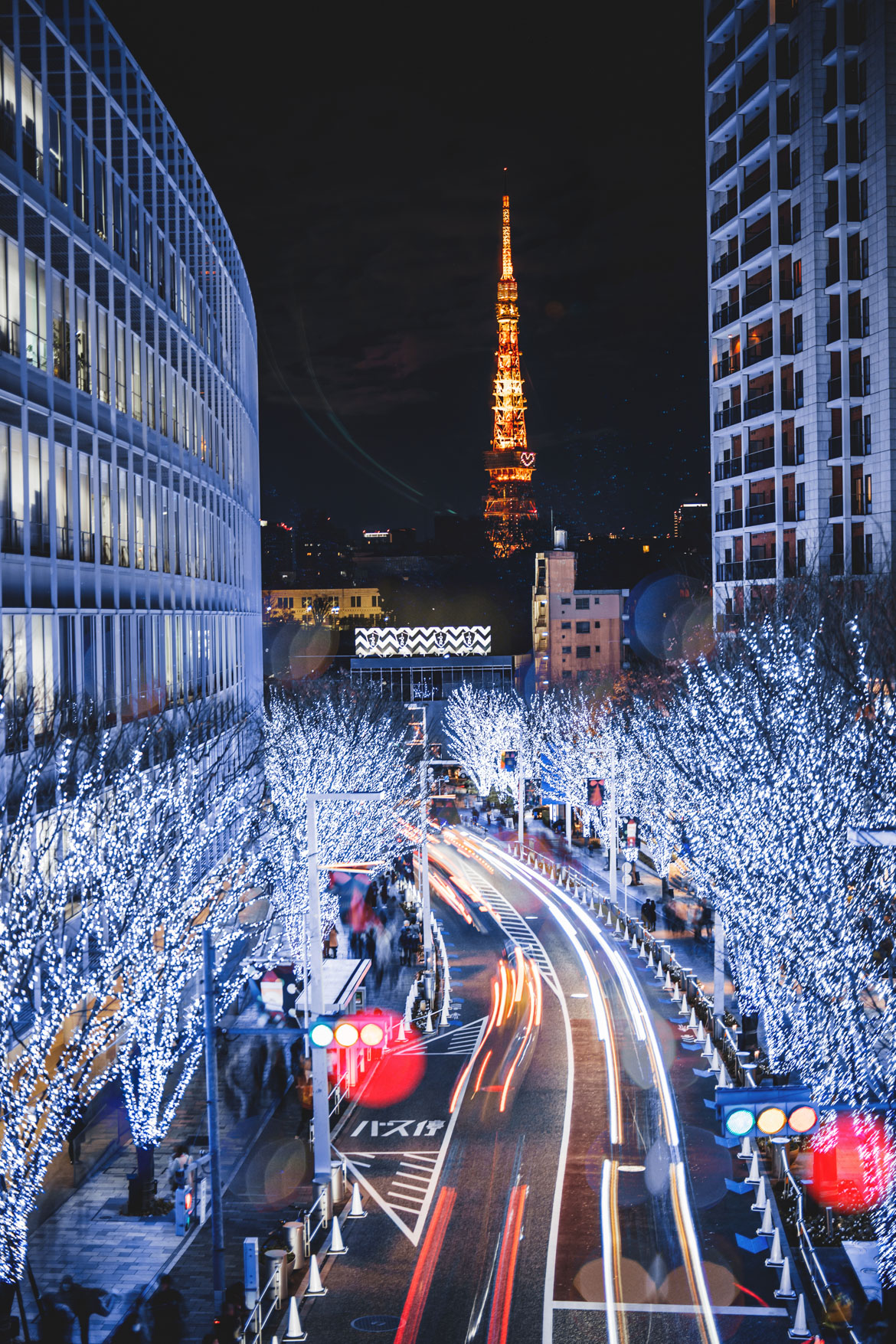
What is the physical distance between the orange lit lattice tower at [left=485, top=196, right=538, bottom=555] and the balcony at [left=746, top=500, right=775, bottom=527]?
117847mm

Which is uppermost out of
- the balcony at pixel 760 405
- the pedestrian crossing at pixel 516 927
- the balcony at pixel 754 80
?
the balcony at pixel 754 80

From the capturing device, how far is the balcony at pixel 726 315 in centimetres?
4284

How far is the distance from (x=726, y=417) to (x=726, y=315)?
13.6 feet

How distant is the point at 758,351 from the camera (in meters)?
41.5

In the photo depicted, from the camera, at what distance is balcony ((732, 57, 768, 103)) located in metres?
40.7

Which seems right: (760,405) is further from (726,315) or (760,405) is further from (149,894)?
(149,894)

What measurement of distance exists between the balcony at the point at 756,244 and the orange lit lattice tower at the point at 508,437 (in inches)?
4570

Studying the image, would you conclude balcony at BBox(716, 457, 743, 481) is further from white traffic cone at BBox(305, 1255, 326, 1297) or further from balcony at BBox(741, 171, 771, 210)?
white traffic cone at BBox(305, 1255, 326, 1297)

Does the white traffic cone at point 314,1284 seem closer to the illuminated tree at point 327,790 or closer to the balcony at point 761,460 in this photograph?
the illuminated tree at point 327,790

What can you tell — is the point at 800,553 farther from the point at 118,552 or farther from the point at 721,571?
the point at 118,552

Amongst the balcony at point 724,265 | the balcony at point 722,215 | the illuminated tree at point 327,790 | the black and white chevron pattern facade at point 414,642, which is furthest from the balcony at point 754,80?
the black and white chevron pattern facade at point 414,642

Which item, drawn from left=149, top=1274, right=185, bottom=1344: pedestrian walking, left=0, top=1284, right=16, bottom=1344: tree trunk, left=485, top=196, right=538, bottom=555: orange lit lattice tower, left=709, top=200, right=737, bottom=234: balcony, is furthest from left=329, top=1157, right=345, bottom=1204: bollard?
left=485, top=196, right=538, bottom=555: orange lit lattice tower

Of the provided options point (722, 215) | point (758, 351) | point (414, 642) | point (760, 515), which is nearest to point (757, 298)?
point (758, 351)

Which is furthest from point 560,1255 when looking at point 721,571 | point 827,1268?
point 721,571
